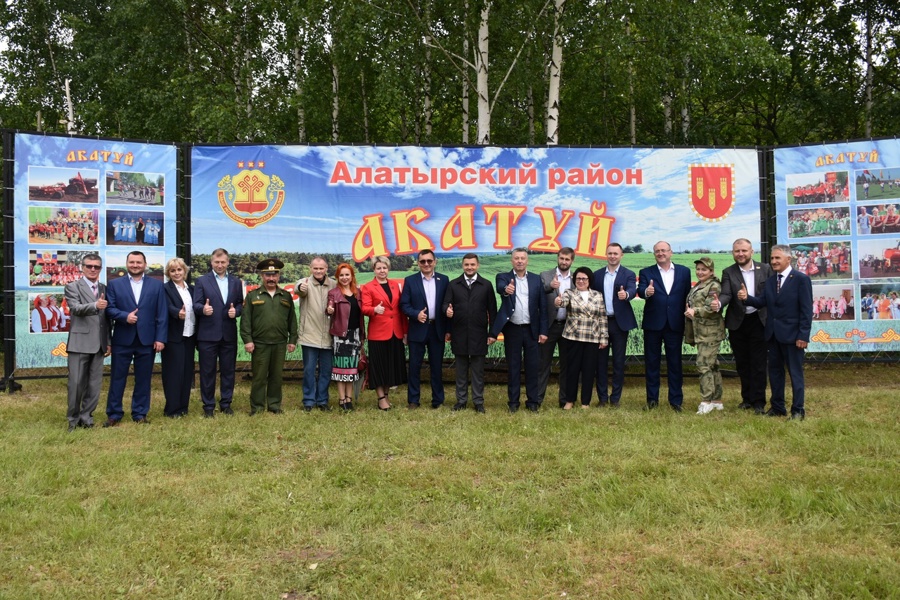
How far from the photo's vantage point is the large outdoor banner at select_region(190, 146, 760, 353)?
962cm

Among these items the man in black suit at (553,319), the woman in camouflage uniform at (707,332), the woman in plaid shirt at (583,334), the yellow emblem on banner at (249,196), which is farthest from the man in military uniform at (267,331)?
the woman in camouflage uniform at (707,332)

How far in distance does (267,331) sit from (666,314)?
4.31 meters

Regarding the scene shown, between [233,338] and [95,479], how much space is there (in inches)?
114

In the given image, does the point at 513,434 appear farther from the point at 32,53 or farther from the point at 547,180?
the point at 32,53

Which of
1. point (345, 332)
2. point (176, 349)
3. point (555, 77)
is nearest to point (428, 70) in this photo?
point (555, 77)

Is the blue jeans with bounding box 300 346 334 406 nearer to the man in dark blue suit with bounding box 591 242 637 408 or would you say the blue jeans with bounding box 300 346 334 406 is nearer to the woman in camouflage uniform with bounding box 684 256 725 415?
the man in dark blue suit with bounding box 591 242 637 408

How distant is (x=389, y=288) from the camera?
26.7 feet

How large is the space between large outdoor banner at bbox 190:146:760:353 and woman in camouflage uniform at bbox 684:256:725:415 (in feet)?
6.66

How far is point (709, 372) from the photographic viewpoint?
7.67 m

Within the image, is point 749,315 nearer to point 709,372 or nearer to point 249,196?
point 709,372

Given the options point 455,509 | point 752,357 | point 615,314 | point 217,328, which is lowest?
point 455,509

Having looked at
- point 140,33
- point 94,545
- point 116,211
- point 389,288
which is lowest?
point 94,545

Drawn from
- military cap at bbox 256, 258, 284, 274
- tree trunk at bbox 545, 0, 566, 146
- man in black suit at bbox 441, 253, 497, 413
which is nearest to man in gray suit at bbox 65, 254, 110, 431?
military cap at bbox 256, 258, 284, 274

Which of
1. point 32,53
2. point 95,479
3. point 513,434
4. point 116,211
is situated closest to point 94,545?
point 95,479
